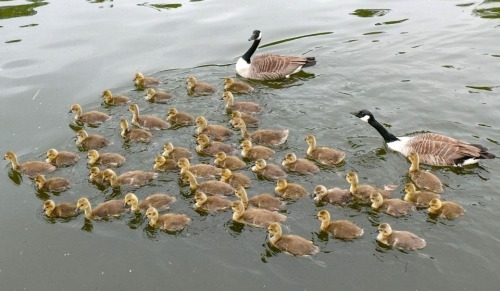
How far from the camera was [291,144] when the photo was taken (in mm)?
10727

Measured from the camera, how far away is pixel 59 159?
406 inches

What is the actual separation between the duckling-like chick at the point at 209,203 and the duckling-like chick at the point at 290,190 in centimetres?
80

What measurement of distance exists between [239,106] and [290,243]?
4.51 metres

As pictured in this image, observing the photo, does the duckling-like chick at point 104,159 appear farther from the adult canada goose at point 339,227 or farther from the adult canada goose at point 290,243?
the adult canada goose at point 339,227

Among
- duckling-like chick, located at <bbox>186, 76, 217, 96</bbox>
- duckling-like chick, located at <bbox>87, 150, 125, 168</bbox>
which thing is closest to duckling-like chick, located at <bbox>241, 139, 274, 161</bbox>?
duckling-like chick, located at <bbox>87, 150, 125, 168</bbox>

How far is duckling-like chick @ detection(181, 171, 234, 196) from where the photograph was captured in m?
9.36

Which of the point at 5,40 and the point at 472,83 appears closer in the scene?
the point at 472,83

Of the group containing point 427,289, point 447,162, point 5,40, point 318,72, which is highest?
point 5,40

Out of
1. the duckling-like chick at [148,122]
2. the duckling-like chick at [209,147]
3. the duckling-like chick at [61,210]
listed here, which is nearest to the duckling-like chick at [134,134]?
the duckling-like chick at [148,122]

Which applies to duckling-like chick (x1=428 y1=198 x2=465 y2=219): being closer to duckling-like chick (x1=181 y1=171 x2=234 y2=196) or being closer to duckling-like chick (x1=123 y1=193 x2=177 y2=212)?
duckling-like chick (x1=181 y1=171 x2=234 y2=196)

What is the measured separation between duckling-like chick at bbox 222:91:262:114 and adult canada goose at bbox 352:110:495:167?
8.73 ft

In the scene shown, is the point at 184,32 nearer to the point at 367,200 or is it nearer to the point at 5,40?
the point at 5,40

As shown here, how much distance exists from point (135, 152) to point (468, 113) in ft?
20.5

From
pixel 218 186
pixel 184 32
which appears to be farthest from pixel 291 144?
pixel 184 32
